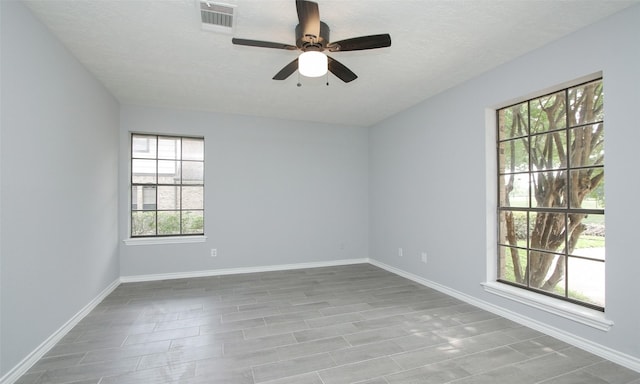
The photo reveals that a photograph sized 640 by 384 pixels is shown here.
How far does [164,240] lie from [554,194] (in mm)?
4985

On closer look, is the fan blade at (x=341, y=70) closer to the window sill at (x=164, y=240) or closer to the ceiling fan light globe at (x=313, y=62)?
the ceiling fan light globe at (x=313, y=62)

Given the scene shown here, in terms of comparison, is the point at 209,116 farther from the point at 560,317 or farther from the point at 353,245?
the point at 560,317

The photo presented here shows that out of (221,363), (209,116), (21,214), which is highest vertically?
(209,116)

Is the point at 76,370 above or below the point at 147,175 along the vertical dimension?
below

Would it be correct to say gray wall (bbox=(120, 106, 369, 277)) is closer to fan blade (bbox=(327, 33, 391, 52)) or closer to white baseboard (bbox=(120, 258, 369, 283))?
white baseboard (bbox=(120, 258, 369, 283))

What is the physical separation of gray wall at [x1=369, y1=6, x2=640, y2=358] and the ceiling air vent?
108 inches

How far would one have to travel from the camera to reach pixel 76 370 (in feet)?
6.97

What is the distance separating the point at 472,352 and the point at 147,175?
4780 millimetres

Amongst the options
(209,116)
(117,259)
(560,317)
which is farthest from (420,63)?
(117,259)

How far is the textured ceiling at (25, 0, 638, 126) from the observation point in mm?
2188

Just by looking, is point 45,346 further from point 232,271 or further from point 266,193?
point 266,193

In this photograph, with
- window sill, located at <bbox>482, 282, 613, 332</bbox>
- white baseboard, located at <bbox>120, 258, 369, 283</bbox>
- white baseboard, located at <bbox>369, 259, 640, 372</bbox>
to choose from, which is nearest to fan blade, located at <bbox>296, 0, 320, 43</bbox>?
window sill, located at <bbox>482, 282, 613, 332</bbox>

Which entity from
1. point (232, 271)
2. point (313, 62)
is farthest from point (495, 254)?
point (232, 271)

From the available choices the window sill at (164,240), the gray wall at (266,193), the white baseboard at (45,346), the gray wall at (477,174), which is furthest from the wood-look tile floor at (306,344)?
the gray wall at (266,193)
